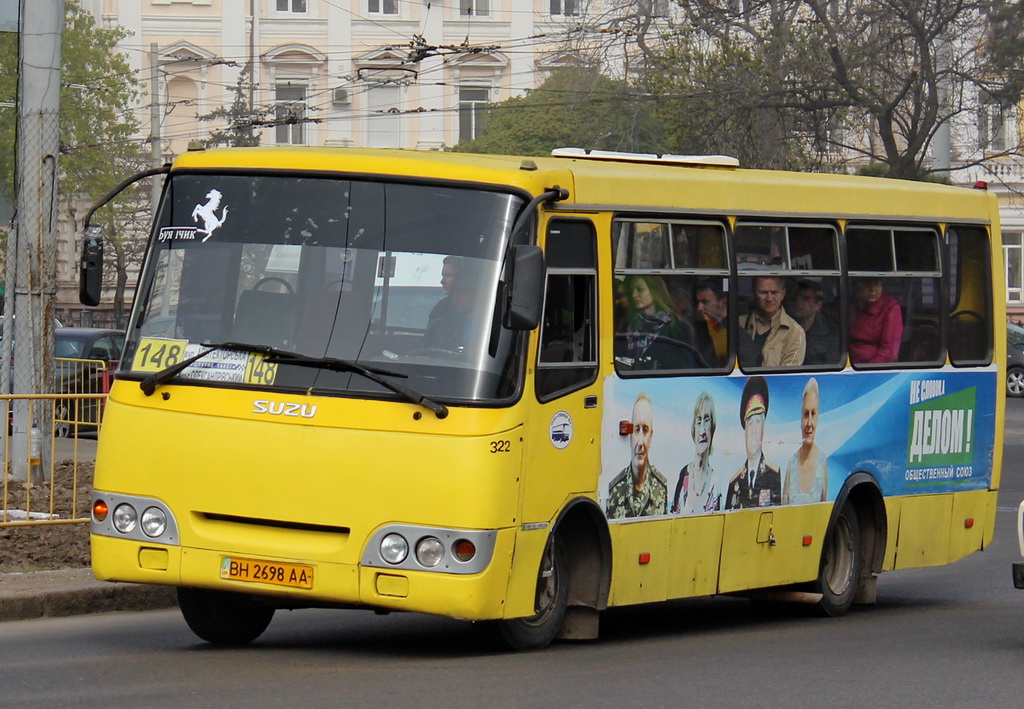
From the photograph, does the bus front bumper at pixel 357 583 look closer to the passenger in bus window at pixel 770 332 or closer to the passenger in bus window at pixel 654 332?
the passenger in bus window at pixel 654 332

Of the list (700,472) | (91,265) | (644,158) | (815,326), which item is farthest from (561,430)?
(815,326)

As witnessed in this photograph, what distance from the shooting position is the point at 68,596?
1038cm

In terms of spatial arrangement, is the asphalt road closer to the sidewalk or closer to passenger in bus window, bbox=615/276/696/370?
the sidewalk

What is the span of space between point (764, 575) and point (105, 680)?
14.0 feet

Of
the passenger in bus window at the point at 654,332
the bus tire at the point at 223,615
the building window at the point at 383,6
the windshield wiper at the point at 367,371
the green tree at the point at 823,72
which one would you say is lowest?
the bus tire at the point at 223,615

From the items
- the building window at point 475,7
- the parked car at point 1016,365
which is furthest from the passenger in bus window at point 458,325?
the building window at point 475,7

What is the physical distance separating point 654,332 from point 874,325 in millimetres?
2476

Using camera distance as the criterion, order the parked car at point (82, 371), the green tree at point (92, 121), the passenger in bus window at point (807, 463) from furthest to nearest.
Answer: the green tree at point (92, 121) < the parked car at point (82, 371) < the passenger in bus window at point (807, 463)

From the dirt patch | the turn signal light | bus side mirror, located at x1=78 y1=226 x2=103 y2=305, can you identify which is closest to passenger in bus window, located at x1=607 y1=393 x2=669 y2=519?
the turn signal light

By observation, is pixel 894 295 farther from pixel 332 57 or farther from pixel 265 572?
pixel 332 57

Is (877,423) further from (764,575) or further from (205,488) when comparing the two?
(205,488)

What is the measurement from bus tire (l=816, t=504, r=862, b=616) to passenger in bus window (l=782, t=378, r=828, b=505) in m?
0.56

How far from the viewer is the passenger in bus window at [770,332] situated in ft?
34.2

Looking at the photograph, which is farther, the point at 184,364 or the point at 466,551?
the point at 184,364
